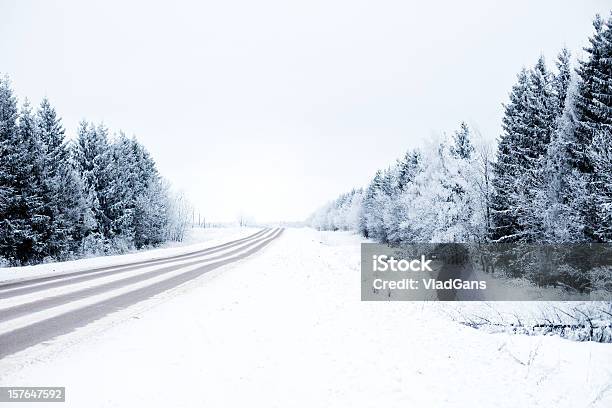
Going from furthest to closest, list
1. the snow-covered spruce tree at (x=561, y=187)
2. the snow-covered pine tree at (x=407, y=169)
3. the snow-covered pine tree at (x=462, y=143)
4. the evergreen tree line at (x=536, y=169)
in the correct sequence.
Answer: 1. the snow-covered pine tree at (x=407, y=169)
2. the snow-covered pine tree at (x=462, y=143)
3. the snow-covered spruce tree at (x=561, y=187)
4. the evergreen tree line at (x=536, y=169)

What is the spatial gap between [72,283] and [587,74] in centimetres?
2453

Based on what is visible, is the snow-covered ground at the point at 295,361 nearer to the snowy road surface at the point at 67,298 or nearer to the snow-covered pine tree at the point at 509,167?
the snowy road surface at the point at 67,298

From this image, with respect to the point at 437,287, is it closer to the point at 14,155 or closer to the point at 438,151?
the point at 438,151

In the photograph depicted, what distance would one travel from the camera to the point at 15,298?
9805mm

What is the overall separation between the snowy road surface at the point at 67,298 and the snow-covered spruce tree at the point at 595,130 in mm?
17759

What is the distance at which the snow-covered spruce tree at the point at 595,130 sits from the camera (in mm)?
14539

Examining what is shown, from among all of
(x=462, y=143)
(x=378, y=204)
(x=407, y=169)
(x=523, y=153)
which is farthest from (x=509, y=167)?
(x=378, y=204)

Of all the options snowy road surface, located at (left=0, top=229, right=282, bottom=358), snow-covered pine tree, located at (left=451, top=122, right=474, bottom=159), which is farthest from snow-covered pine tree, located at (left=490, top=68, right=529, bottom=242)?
snowy road surface, located at (left=0, top=229, right=282, bottom=358)

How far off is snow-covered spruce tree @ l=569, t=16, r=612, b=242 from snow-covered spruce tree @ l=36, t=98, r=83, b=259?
3064 cm

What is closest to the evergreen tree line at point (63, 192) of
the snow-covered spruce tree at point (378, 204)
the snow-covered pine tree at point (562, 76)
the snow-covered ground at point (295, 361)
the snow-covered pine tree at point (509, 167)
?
Result: the snow-covered ground at point (295, 361)

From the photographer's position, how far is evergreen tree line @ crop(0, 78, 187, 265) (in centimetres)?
2128

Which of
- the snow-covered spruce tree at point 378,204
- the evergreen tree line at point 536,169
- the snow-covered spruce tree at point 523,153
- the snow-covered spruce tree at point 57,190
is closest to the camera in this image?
the evergreen tree line at point 536,169

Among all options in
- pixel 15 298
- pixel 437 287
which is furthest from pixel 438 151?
pixel 15 298

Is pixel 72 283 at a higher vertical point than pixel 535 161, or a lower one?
lower
